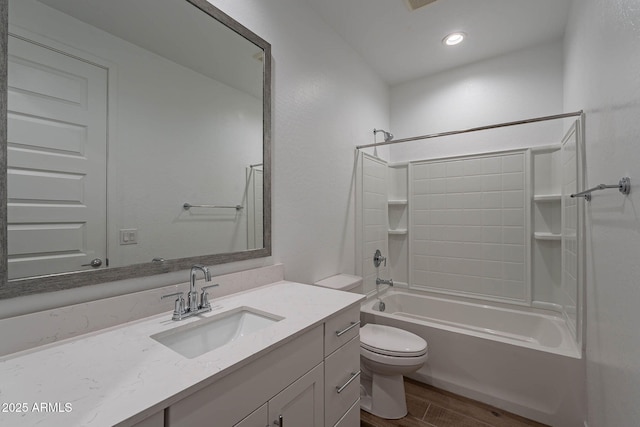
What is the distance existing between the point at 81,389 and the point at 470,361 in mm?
2110

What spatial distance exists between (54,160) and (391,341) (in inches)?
75.6

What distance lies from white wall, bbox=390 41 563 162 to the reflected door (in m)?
2.73

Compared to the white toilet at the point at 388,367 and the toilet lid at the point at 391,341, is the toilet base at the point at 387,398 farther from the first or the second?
the toilet lid at the point at 391,341

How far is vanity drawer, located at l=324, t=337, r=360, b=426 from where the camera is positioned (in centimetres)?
113

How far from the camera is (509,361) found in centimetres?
177

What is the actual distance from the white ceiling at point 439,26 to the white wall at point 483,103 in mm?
137

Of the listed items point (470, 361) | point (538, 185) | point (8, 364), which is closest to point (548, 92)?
point (538, 185)

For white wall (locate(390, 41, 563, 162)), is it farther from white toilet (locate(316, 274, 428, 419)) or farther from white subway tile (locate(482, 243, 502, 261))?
white toilet (locate(316, 274, 428, 419))

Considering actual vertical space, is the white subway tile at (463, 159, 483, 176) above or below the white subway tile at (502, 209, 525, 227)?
above

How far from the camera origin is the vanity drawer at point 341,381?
3.69 ft

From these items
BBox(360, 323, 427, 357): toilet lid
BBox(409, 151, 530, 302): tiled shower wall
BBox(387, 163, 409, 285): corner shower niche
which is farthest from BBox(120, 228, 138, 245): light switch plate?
BBox(409, 151, 530, 302): tiled shower wall

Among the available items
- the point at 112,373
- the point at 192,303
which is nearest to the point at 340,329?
the point at 192,303

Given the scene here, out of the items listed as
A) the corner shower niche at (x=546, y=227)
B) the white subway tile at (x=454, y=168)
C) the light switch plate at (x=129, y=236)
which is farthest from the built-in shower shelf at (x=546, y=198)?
the light switch plate at (x=129, y=236)

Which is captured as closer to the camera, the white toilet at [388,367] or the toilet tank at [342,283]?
the white toilet at [388,367]
